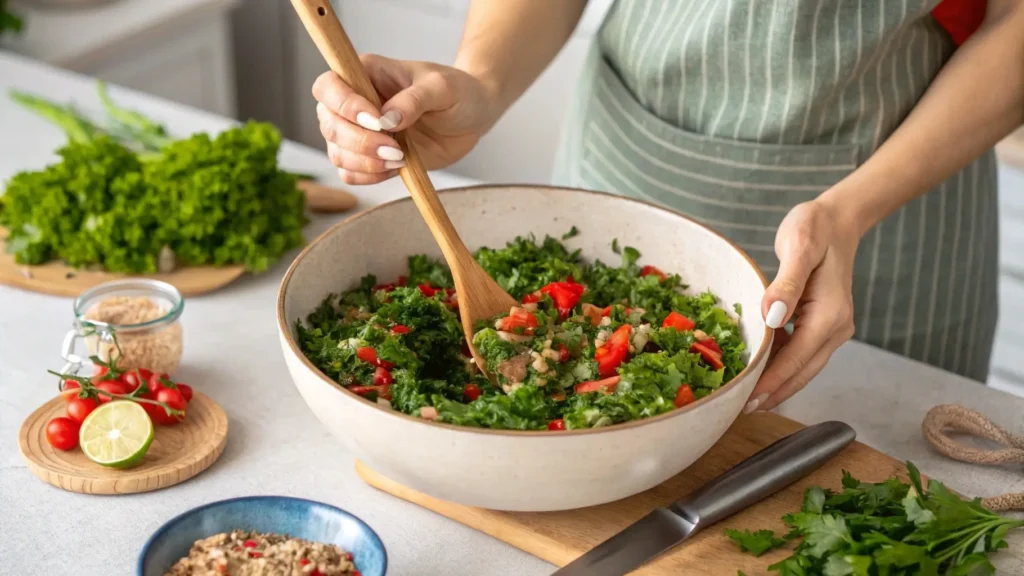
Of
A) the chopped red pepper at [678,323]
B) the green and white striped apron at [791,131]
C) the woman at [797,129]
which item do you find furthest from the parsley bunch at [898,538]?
the green and white striped apron at [791,131]

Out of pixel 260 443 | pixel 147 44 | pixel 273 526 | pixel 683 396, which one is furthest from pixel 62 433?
pixel 147 44

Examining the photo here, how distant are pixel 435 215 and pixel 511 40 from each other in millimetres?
518

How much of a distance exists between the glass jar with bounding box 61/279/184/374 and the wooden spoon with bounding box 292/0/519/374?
1.55 ft

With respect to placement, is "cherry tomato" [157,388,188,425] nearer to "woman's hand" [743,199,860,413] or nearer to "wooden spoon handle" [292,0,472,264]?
"wooden spoon handle" [292,0,472,264]

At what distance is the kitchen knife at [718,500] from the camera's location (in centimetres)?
121

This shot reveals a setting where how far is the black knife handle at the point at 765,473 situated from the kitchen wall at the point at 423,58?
92.2 inches

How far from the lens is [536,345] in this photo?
1.39 metres

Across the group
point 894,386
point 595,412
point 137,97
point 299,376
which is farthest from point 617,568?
point 137,97

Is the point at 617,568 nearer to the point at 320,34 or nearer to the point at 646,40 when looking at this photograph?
the point at 320,34

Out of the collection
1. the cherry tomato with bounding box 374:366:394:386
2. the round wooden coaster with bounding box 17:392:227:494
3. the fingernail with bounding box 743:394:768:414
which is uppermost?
the cherry tomato with bounding box 374:366:394:386

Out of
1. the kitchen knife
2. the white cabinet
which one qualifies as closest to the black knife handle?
the kitchen knife

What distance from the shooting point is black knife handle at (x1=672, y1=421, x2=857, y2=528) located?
1.27m

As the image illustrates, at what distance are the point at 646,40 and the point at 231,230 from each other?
2.83 ft

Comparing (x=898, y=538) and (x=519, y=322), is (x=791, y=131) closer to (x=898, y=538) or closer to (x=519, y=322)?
(x=519, y=322)
